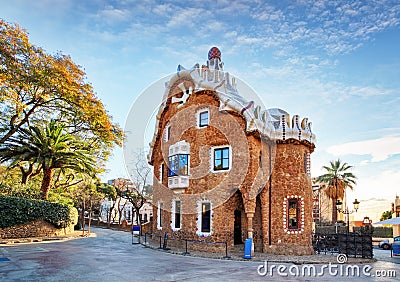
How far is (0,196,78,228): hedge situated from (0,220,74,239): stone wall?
28 centimetres

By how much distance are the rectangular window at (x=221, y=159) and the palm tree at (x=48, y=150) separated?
12300mm

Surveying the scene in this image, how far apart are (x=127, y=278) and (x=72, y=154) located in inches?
745

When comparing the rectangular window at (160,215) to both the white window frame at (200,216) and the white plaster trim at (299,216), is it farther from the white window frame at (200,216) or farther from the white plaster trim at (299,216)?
the white plaster trim at (299,216)

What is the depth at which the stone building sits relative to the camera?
21797 mm

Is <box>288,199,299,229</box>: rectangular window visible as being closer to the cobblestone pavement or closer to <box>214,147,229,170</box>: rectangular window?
the cobblestone pavement

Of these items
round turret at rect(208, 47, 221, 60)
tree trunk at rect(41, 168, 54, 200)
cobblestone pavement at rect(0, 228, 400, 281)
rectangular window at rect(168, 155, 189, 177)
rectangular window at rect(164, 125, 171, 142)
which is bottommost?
cobblestone pavement at rect(0, 228, 400, 281)

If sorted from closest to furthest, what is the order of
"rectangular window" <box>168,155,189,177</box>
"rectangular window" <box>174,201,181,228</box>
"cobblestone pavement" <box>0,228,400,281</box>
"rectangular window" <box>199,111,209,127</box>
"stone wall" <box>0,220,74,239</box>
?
"cobblestone pavement" <box>0,228,400,281</box>
"rectangular window" <box>199,111,209,127</box>
"rectangular window" <box>168,155,189,177</box>
"rectangular window" <box>174,201,181,228</box>
"stone wall" <box>0,220,74,239</box>

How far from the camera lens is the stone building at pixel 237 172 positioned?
2180 centimetres

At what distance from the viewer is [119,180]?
55094 millimetres

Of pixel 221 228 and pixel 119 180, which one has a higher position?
pixel 119 180

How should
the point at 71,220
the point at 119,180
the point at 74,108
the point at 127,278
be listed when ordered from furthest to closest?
the point at 119,180 < the point at 71,220 < the point at 74,108 < the point at 127,278

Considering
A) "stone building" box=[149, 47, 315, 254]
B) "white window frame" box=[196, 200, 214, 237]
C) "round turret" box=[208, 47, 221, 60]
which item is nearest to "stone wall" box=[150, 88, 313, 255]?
"stone building" box=[149, 47, 315, 254]

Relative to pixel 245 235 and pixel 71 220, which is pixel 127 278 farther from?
pixel 71 220

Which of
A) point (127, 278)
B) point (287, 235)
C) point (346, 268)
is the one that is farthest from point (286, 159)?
point (127, 278)
